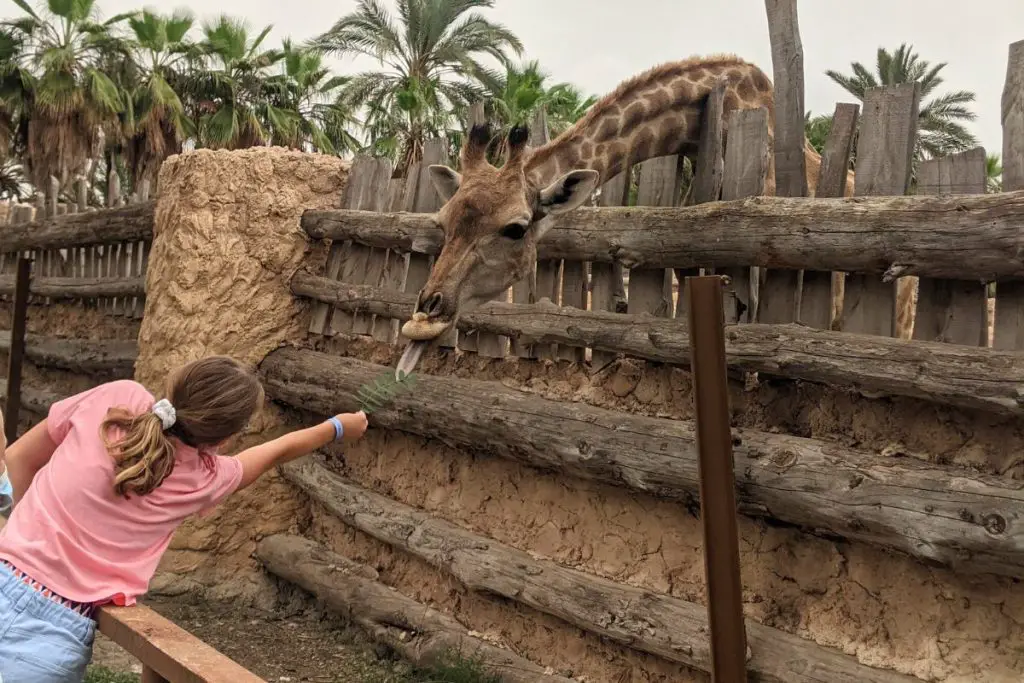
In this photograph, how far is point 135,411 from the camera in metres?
2.97

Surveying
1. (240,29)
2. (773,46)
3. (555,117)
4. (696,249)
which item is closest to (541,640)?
(696,249)

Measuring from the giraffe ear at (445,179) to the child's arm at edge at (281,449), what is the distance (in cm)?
184

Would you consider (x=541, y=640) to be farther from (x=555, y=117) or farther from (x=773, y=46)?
(x=555, y=117)

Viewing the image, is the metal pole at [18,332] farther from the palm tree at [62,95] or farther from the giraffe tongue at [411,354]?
the palm tree at [62,95]

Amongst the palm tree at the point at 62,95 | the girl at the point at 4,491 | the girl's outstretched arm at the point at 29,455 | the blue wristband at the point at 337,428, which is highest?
the palm tree at the point at 62,95

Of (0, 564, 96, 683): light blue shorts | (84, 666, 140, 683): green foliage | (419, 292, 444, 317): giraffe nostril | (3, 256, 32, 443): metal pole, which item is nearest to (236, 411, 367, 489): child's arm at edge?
(0, 564, 96, 683): light blue shorts

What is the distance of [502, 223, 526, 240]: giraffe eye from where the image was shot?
439cm

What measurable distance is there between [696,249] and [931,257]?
41.9 inches

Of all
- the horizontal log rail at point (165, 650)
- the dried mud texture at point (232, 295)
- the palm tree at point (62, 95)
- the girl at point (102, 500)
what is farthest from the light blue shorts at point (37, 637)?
the palm tree at point (62, 95)

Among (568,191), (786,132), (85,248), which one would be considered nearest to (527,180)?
(568,191)

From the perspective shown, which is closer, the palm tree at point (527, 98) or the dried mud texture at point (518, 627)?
the dried mud texture at point (518, 627)

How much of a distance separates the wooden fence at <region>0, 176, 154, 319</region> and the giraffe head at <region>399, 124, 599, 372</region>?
3.99 meters

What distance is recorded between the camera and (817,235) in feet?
11.7

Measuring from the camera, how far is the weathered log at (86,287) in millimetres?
7664
